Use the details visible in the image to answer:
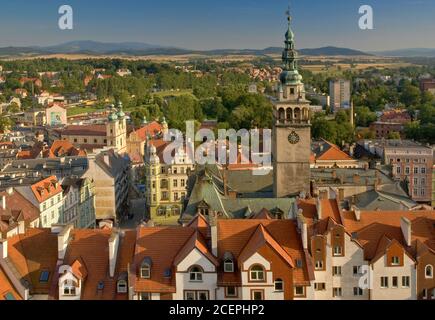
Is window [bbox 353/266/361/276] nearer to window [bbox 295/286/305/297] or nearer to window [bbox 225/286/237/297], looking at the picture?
window [bbox 295/286/305/297]

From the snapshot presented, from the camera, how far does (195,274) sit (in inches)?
675

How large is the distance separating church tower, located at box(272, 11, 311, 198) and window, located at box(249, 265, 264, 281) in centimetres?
1561

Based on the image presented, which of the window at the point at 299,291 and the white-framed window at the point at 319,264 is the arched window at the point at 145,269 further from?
the white-framed window at the point at 319,264

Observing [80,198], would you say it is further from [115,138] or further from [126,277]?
[115,138]

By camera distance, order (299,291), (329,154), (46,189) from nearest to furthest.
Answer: (299,291) → (46,189) → (329,154)

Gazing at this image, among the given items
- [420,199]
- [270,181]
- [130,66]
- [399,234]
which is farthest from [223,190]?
[130,66]

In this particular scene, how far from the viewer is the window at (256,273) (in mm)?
17047

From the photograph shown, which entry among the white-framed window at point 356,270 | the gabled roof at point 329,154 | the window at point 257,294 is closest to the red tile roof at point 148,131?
the gabled roof at point 329,154

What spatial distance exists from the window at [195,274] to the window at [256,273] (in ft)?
4.49

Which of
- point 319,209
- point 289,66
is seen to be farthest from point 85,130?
point 319,209

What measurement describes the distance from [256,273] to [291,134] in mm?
16467

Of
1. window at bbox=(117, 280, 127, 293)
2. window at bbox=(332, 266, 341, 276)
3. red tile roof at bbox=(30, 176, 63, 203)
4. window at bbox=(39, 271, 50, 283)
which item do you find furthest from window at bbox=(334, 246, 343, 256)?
red tile roof at bbox=(30, 176, 63, 203)

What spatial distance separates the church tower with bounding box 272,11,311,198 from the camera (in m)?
A: 32.6

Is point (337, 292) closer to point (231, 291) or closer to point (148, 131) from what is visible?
point (231, 291)
